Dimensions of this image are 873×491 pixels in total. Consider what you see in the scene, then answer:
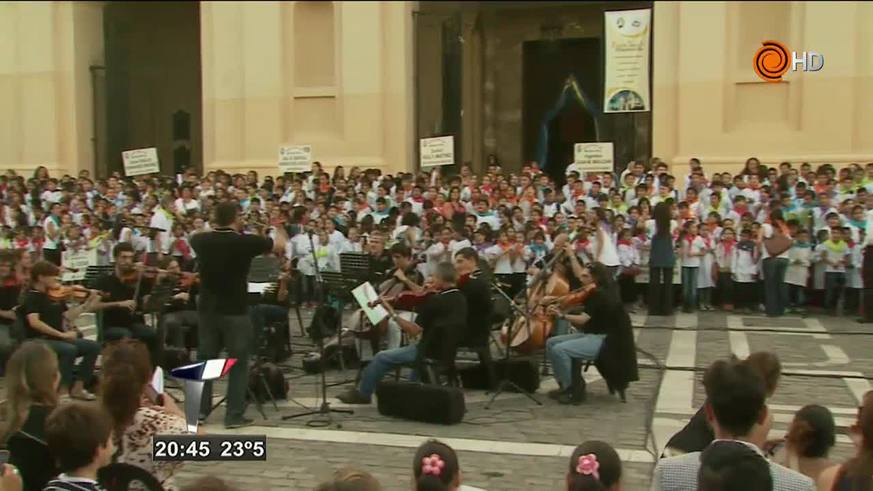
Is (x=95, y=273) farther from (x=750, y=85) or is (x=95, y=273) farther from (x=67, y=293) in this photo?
(x=750, y=85)

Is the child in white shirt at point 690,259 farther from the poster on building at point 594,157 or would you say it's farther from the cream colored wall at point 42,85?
the cream colored wall at point 42,85

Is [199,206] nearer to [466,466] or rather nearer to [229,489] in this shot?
[466,466]

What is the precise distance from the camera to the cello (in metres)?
10.7

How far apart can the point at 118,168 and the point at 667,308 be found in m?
17.4

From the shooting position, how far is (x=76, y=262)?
49.7 feet

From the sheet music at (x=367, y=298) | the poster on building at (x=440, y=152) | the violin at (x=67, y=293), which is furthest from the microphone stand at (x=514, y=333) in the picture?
the poster on building at (x=440, y=152)

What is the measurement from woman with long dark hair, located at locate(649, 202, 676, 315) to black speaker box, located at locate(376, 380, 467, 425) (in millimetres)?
7327

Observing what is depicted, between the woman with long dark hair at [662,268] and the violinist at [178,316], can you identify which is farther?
the woman with long dark hair at [662,268]

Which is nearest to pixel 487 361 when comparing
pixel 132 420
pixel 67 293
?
pixel 67 293

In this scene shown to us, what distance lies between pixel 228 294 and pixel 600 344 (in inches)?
144

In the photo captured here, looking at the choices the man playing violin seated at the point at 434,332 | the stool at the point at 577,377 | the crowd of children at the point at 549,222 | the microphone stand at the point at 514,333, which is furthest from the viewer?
the crowd of children at the point at 549,222

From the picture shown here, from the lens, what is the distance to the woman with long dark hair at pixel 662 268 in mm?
15664

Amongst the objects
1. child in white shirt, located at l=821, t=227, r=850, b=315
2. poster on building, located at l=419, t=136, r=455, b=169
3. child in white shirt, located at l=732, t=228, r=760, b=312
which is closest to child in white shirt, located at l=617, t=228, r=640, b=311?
child in white shirt, located at l=732, t=228, r=760, b=312

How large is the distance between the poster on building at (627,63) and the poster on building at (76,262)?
33.0 ft
